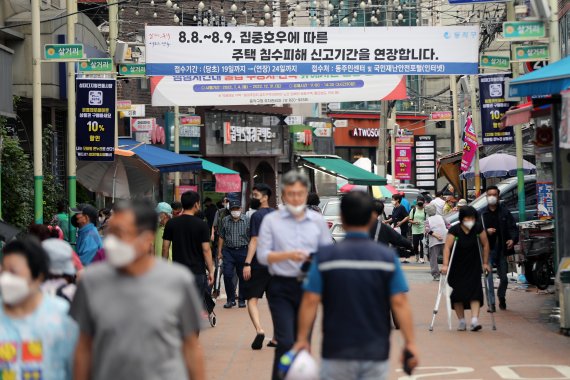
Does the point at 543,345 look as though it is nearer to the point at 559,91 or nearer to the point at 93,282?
the point at 559,91

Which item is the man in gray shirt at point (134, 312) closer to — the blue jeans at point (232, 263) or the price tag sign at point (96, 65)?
the blue jeans at point (232, 263)

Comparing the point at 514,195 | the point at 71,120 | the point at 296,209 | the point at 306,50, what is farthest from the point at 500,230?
the point at 296,209

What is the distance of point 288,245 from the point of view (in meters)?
9.59

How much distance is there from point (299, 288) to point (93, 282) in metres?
4.04

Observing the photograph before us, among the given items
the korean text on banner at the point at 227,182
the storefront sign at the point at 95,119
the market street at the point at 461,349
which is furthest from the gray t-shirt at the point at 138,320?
the korean text on banner at the point at 227,182

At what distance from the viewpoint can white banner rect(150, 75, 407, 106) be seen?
2423 cm

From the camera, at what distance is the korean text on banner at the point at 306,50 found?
23.8 metres

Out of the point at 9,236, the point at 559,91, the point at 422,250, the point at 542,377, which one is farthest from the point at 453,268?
the point at 422,250

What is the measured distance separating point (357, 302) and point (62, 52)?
44.8 ft

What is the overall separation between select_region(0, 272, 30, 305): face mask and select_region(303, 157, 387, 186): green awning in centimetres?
4162

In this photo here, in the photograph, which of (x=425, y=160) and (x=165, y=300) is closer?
(x=165, y=300)

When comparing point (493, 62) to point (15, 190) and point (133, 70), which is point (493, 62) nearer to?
point (133, 70)

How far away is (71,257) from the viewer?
822 centimetres

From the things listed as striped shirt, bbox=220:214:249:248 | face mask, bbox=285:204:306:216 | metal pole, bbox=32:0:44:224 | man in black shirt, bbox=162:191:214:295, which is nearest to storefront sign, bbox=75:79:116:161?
metal pole, bbox=32:0:44:224
